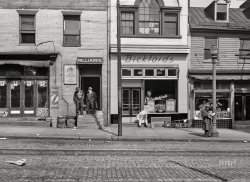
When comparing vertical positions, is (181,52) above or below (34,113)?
above

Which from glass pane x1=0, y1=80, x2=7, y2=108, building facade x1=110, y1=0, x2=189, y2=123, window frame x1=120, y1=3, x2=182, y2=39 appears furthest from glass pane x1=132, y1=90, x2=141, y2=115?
glass pane x1=0, y1=80, x2=7, y2=108

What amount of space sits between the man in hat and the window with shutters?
4700 millimetres

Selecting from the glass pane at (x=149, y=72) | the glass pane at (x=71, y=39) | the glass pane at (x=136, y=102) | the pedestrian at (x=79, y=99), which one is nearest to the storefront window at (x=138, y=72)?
the glass pane at (x=149, y=72)

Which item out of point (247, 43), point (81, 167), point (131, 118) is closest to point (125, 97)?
point (131, 118)

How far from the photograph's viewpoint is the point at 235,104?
2472cm

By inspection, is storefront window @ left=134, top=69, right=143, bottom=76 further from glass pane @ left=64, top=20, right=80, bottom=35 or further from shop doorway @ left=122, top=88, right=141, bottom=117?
glass pane @ left=64, top=20, right=80, bottom=35

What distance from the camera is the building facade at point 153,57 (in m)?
23.6

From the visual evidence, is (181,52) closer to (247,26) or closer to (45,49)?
(247,26)

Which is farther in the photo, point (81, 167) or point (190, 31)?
point (190, 31)

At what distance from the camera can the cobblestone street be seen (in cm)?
870

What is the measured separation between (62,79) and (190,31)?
28.8 feet

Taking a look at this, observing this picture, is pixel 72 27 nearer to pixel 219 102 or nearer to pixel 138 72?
pixel 138 72

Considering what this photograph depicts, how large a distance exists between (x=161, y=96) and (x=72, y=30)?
7.06m

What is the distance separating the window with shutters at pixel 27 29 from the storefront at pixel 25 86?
1.18 m
